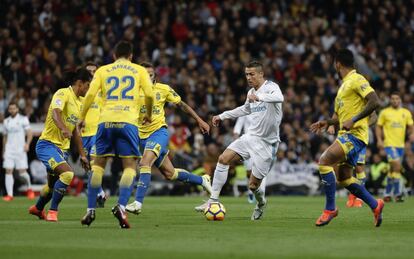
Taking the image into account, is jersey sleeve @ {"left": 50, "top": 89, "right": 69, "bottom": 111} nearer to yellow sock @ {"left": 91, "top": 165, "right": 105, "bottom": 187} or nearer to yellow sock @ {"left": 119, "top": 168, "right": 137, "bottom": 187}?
yellow sock @ {"left": 91, "top": 165, "right": 105, "bottom": 187}

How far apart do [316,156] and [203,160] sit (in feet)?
12.4

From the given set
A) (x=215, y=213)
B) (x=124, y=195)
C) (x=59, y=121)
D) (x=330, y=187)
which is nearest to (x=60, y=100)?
(x=59, y=121)

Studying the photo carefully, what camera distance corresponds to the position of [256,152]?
15.5 metres

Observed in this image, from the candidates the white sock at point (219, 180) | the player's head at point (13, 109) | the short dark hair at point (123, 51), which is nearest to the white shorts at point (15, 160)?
the player's head at point (13, 109)

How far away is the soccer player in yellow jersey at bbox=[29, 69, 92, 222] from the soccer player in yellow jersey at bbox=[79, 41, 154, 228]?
6.47 ft

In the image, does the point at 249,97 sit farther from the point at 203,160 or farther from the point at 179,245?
the point at 203,160

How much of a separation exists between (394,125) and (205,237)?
43.5ft

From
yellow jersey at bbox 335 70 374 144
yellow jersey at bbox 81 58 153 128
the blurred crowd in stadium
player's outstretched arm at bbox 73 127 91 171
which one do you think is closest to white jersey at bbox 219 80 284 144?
yellow jersey at bbox 335 70 374 144

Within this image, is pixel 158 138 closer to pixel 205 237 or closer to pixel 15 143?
pixel 205 237

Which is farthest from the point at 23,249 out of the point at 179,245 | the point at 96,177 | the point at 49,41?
the point at 49,41

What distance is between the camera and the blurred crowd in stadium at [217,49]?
2938 centimetres

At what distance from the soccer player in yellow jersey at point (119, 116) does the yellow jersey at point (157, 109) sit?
12.4 feet

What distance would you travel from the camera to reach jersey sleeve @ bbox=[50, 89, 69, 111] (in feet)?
47.5

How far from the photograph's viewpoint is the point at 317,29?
33875 millimetres
